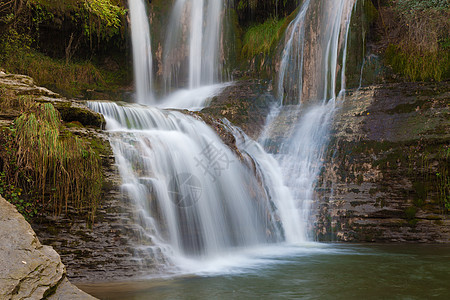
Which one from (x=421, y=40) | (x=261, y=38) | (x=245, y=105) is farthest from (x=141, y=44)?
(x=421, y=40)

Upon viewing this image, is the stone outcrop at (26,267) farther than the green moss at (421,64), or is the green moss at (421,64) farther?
the green moss at (421,64)

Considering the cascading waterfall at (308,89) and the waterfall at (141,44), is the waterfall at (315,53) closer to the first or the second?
the cascading waterfall at (308,89)

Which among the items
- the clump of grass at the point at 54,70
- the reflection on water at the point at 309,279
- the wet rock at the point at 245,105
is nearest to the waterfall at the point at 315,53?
the wet rock at the point at 245,105

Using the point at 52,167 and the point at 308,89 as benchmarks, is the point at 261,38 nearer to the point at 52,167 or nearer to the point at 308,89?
the point at 308,89

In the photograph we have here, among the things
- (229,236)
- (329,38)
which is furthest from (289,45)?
(229,236)

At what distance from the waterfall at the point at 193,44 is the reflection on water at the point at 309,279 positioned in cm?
898

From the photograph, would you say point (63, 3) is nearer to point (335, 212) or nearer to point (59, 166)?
point (59, 166)

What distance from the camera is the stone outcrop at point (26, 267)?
8.34 feet

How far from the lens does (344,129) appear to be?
8.12 metres

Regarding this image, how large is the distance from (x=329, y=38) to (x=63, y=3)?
28.9ft

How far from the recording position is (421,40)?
336 inches

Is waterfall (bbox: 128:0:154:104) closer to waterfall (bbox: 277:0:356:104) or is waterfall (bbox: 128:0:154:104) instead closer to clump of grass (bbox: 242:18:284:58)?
clump of grass (bbox: 242:18:284:58)

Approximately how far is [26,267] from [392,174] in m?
6.47

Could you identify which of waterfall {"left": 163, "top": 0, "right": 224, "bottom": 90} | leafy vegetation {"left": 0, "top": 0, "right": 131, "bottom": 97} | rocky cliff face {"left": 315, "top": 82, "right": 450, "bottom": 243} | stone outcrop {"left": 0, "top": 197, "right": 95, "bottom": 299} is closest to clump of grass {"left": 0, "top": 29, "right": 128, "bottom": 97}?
leafy vegetation {"left": 0, "top": 0, "right": 131, "bottom": 97}
